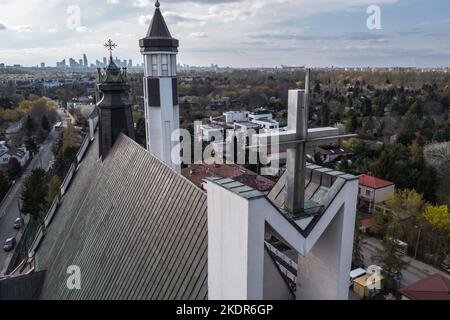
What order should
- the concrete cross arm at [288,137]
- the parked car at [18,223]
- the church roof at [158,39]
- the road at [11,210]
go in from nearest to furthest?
the concrete cross arm at [288,137], the church roof at [158,39], the road at [11,210], the parked car at [18,223]

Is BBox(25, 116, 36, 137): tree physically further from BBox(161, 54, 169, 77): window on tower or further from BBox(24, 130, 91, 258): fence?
BBox(161, 54, 169, 77): window on tower

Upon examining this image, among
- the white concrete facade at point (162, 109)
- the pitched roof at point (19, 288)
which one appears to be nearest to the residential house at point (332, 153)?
the white concrete facade at point (162, 109)

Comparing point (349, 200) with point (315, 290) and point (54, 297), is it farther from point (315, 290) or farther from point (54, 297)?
point (54, 297)

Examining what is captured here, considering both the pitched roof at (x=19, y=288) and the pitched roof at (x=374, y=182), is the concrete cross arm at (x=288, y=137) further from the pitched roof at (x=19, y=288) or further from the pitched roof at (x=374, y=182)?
the pitched roof at (x=374, y=182)

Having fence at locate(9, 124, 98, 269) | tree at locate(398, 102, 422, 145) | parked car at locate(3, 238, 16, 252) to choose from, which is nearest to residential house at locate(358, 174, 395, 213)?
tree at locate(398, 102, 422, 145)
